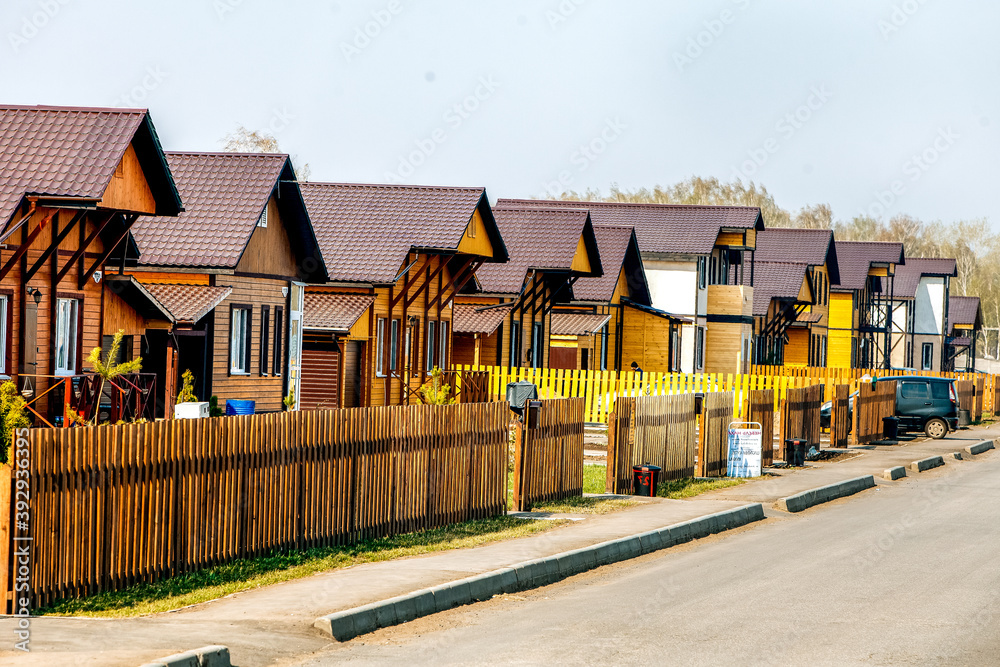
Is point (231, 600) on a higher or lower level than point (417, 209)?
lower

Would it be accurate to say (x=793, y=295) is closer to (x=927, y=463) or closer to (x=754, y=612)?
(x=927, y=463)

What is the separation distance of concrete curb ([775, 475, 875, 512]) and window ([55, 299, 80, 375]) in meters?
12.5

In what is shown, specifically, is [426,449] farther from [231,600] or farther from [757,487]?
[757,487]

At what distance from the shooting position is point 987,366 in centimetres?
10944

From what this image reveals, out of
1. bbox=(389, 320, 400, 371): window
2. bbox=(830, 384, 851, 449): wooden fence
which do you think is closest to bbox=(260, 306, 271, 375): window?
bbox=(389, 320, 400, 371): window

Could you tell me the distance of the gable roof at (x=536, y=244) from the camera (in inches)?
1561

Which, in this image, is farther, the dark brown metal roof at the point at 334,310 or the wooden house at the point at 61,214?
the dark brown metal roof at the point at 334,310

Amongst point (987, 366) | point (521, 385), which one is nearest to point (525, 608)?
point (521, 385)

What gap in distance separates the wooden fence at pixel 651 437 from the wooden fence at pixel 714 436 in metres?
0.49

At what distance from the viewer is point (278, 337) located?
2988 cm

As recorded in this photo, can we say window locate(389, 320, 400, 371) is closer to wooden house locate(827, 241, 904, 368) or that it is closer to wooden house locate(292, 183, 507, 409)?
wooden house locate(292, 183, 507, 409)

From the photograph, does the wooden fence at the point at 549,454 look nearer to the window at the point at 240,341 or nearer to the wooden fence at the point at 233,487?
the wooden fence at the point at 233,487

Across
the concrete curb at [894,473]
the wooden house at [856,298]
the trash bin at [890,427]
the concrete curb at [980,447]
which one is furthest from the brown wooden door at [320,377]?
the wooden house at [856,298]

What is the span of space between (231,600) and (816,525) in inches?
349
